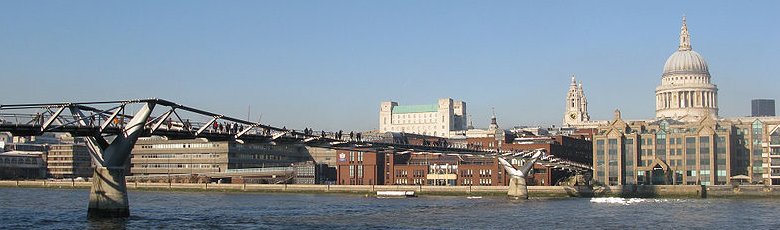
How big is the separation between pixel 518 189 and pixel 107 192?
253 ft

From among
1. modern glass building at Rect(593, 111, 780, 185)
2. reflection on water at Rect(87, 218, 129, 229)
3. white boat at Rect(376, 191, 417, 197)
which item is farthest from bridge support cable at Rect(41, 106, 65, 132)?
modern glass building at Rect(593, 111, 780, 185)

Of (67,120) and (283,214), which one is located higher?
(67,120)

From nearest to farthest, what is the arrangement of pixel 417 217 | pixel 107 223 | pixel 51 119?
pixel 51 119 → pixel 107 223 → pixel 417 217

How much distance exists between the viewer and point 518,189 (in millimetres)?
141250

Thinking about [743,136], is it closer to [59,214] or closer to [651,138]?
[651,138]

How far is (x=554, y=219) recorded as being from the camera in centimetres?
9038

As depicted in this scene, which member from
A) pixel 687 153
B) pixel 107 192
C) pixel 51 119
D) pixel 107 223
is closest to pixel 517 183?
pixel 687 153

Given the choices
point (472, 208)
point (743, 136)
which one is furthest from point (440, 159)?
point (472, 208)

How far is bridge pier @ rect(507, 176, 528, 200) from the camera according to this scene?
14038cm

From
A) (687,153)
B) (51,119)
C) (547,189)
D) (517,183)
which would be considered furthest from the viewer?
(687,153)

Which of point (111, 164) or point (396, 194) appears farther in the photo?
point (396, 194)

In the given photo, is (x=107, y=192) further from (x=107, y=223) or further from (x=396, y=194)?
(x=396, y=194)

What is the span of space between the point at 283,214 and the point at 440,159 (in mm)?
94265

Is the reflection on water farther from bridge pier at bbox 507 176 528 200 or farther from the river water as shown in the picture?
bridge pier at bbox 507 176 528 200
